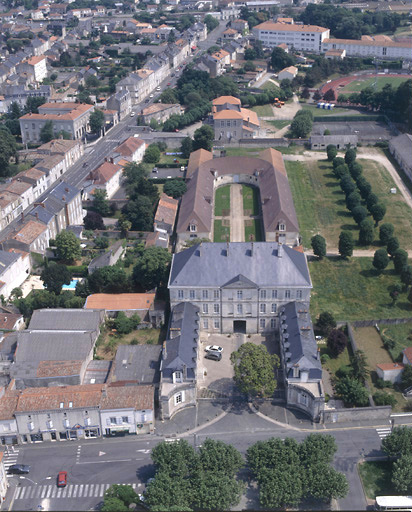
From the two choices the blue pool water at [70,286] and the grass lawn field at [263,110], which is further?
→ the grass lawn field at [263,110]

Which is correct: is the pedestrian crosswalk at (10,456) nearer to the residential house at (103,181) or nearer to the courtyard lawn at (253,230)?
the courtyard lawn at (253,230)

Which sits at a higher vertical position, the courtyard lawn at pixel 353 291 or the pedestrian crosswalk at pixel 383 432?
the pedestrian crosswalk at pixel 383 432

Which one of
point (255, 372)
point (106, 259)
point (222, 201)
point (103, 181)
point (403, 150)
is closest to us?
point (255, 372)

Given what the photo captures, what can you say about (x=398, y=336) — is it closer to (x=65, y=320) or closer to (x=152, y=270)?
(x=152, y=270)

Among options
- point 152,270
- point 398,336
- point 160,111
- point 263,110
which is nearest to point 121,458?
point 152,270

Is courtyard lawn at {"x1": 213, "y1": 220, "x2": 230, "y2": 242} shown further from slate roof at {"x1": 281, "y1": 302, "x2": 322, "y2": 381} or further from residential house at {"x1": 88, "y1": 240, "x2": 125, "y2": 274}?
slate roof at {"x1": 281, "y1": 302, "x2": 322, "y2": 381}

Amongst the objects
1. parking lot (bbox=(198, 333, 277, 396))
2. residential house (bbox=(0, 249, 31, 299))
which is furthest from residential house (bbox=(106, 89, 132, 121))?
parking lot (bbox=(198, 333, 277, 396))

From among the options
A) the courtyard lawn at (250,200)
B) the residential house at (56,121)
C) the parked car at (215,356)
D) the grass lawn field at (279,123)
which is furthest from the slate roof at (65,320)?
the grass lawn field at (279,123)
